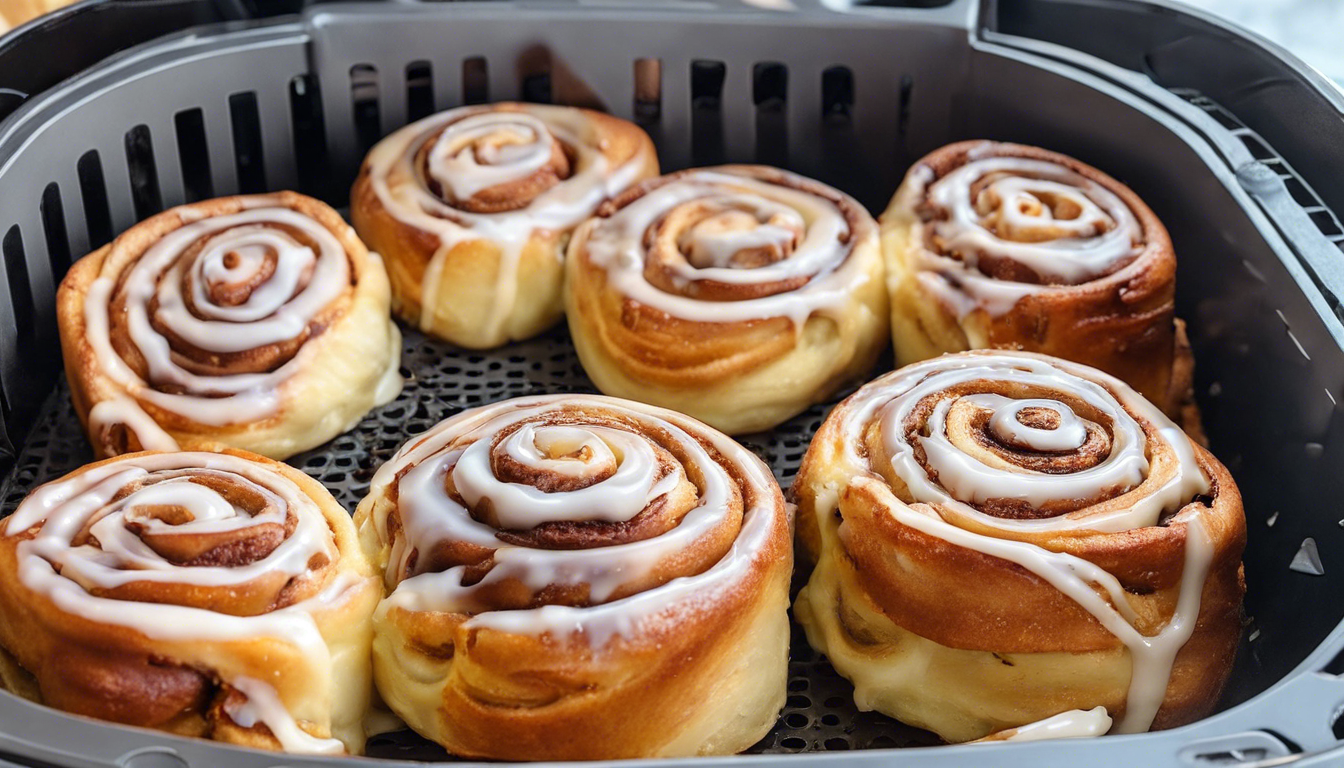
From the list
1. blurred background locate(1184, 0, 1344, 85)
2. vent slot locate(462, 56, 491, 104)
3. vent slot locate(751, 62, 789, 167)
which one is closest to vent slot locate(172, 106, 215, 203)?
vent slot locate(462, 56, 491, 104)

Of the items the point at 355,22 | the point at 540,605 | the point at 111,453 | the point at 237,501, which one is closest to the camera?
the point at 540,605

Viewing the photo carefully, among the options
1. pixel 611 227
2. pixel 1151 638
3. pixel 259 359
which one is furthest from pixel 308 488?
pixel 1151 638

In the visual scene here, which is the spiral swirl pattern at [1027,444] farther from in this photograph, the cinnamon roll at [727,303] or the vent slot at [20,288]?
the vent slot at [20,288]

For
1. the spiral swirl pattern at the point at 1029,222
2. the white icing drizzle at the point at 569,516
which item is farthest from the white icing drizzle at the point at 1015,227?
the white icing drizzle at the point at 569,516

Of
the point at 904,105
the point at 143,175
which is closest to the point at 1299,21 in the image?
the point at 904,105

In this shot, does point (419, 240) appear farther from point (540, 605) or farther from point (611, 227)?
point (540, 605)

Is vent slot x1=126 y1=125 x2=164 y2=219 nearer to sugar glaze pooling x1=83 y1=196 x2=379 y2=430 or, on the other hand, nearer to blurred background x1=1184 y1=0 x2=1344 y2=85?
sugar glaze pooling x1=83 y1=196 x2=379 y2=430
